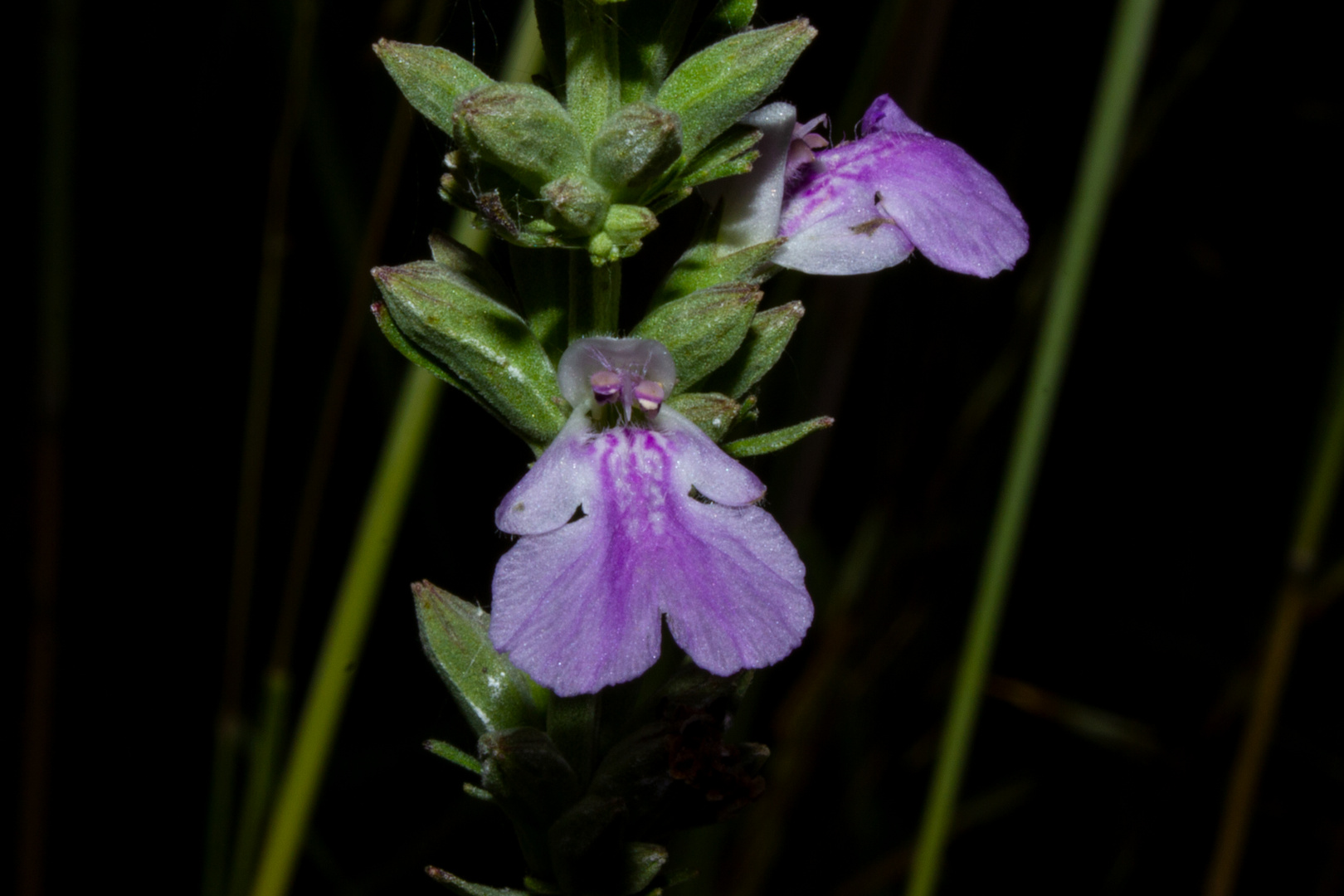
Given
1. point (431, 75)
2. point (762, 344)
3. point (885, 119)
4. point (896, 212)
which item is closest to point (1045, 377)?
point (885, 119)

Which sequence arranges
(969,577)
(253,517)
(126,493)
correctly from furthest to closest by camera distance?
(969,577)
(126,493)
(253,517)

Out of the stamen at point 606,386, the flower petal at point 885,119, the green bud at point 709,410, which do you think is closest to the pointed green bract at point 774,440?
the green bud at point 709,410

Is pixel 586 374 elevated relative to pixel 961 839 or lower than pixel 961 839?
elevated

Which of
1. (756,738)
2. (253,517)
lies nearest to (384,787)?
(253,517)

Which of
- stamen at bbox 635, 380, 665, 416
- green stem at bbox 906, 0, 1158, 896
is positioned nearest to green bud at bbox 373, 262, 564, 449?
stamen at bbox 635, 380, 665, 416

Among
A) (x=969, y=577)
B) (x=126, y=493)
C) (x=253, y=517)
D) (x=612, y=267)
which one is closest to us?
(x=612, y=267)

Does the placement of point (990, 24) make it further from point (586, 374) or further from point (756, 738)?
point (586, 374)

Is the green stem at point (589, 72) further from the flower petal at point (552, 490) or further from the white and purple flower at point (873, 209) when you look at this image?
the flower petal at point (552, 490)
